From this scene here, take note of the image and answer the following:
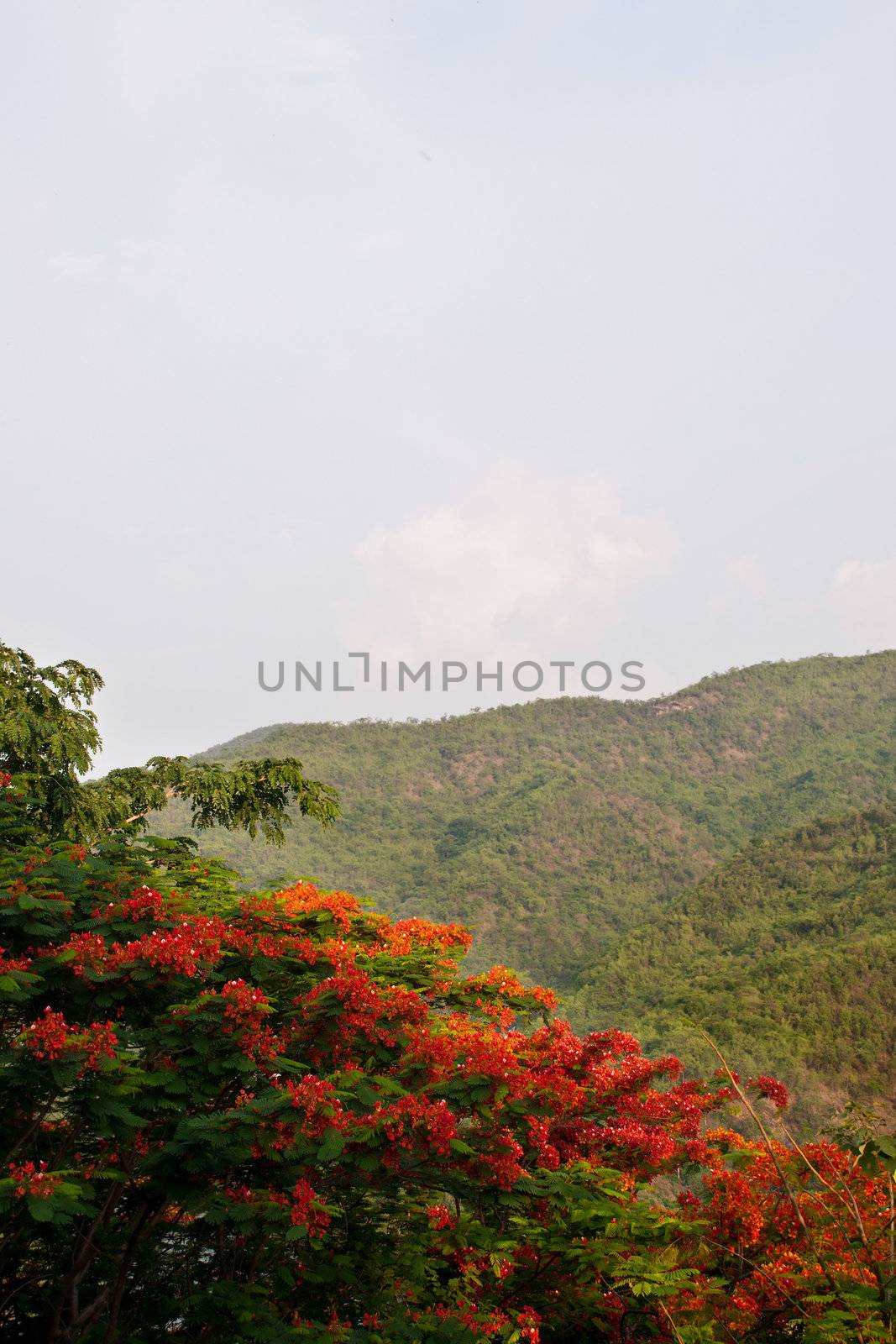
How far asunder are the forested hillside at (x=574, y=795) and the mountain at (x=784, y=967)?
25.9 feet

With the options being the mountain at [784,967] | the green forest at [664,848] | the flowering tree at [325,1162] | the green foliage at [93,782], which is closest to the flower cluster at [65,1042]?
the flowering tree at [325,1162]

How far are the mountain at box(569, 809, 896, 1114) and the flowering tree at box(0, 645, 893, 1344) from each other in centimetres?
1849

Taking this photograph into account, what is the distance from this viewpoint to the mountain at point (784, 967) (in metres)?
31.7

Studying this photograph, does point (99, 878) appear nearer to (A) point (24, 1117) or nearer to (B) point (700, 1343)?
(A) point (24, 1117)

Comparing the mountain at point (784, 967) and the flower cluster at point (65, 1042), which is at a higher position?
the flower cluster at point (65, 1042)

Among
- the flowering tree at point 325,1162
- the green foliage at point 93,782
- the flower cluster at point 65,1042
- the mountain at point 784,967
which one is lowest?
the mountain at point 784,967

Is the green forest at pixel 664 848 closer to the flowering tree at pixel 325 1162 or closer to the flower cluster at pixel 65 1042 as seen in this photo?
the flowering tree at pixel 325 1162

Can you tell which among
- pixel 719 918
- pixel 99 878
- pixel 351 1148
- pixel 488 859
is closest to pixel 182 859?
pixel 99 878

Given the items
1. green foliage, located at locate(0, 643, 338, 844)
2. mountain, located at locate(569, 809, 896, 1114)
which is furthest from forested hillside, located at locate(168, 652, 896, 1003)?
green foliage, located at locate(0, 643, 338, 844)

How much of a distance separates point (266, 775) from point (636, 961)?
4278cm

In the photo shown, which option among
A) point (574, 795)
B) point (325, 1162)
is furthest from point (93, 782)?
point (574, 795)

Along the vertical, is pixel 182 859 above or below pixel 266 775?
below

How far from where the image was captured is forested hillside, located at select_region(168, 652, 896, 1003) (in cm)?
7188

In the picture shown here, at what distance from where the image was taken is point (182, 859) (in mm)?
6098
